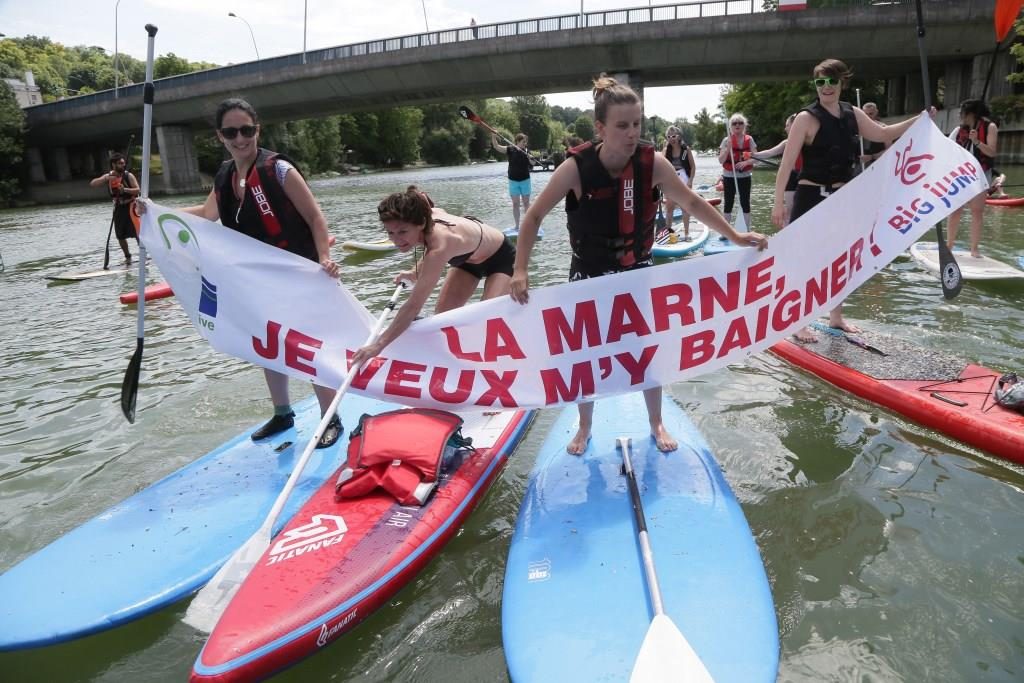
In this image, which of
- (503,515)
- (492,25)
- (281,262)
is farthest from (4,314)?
(492,25)

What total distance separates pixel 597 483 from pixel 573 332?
933 millimetres

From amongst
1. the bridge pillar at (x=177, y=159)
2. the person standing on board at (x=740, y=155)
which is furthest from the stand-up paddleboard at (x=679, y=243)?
the bridge pillar at (x=177, y=159)

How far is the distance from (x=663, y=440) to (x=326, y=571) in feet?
7.43

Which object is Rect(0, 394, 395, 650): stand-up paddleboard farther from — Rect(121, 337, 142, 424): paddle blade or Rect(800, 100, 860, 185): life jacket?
Rect(800, 100, 860, 185): life jacket

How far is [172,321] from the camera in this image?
9438 mm

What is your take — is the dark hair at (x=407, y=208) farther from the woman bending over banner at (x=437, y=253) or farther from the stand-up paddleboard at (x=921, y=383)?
the stand-up paddleboard at (x=921, y=383)

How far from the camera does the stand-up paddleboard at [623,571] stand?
8.21 ft

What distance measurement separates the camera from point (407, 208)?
387 cm

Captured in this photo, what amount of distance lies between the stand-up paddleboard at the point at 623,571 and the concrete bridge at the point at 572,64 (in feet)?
88.9

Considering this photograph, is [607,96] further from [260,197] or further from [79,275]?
[79,275]

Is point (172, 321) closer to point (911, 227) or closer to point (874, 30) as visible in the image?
point (911, 227)

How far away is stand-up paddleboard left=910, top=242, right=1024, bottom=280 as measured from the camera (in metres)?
7.89

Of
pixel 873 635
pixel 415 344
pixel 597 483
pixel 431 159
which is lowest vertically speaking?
pixel 873 635

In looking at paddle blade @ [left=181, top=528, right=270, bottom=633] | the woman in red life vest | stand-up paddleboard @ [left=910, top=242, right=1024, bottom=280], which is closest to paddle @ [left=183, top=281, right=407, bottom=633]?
paddle blade @ [left=181, top=528, right=270, bottom=633]
